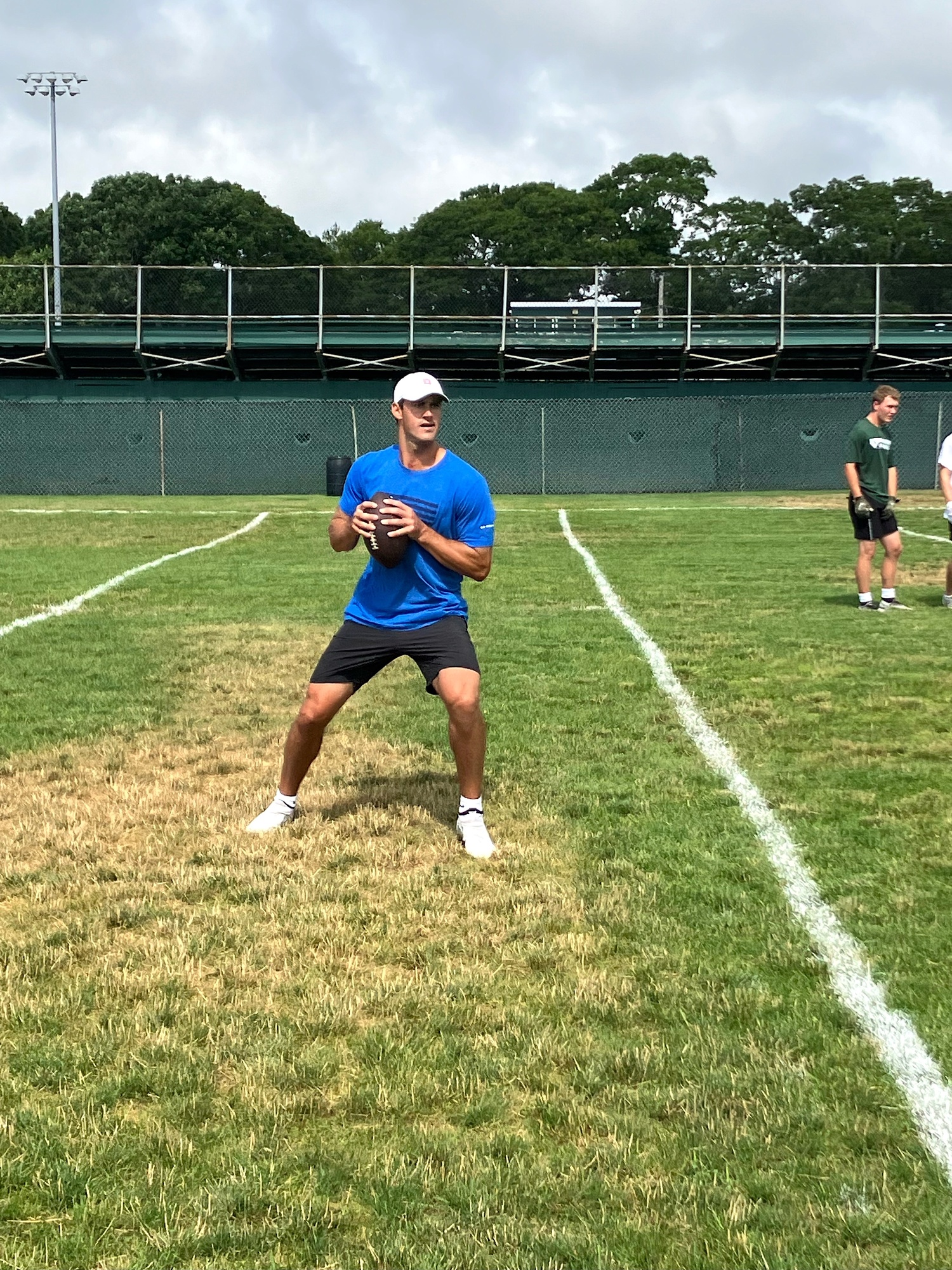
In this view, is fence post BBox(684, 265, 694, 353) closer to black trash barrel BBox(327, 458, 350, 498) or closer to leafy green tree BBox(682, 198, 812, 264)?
black trash barrel BBox(327, 458, 350, 498)

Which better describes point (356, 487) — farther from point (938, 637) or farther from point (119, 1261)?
point (938, 637)

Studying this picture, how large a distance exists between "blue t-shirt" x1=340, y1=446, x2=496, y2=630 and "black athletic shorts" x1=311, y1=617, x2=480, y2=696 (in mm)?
45

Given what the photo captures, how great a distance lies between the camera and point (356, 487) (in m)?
5.57

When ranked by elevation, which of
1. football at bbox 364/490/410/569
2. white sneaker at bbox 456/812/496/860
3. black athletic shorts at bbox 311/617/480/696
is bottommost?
white sneaker at bbox 456/812/496/860

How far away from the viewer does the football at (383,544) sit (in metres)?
5.29

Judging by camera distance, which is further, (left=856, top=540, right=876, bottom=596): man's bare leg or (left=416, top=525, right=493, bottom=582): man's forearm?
(left=856, top=540, right=876, bottom=596): man's bare leg

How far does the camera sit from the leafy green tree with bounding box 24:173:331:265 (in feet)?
286

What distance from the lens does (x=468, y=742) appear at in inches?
219

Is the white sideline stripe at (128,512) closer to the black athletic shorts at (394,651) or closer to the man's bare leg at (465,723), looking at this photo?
the black athletic shorts at (394,651)

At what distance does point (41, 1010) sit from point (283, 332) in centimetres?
3725

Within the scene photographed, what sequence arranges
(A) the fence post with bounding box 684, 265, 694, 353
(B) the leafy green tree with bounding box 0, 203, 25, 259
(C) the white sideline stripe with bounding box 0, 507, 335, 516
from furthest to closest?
(B) the leafy green tree with bounding box 0, 203, 25, 259 → (A) the fence post with bounding box 684, 265, 694, 353 → (C) the white sideline stripe with bounding box 0, 507, 335, 516

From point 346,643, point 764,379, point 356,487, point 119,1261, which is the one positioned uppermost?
point 764,379

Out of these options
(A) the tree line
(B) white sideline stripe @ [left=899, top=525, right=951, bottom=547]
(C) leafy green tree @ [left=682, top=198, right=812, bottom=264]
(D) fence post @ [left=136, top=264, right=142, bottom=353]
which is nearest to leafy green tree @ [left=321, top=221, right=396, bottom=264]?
(A) the tree line

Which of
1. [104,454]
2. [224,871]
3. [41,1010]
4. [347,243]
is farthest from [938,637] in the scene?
[347,243]
